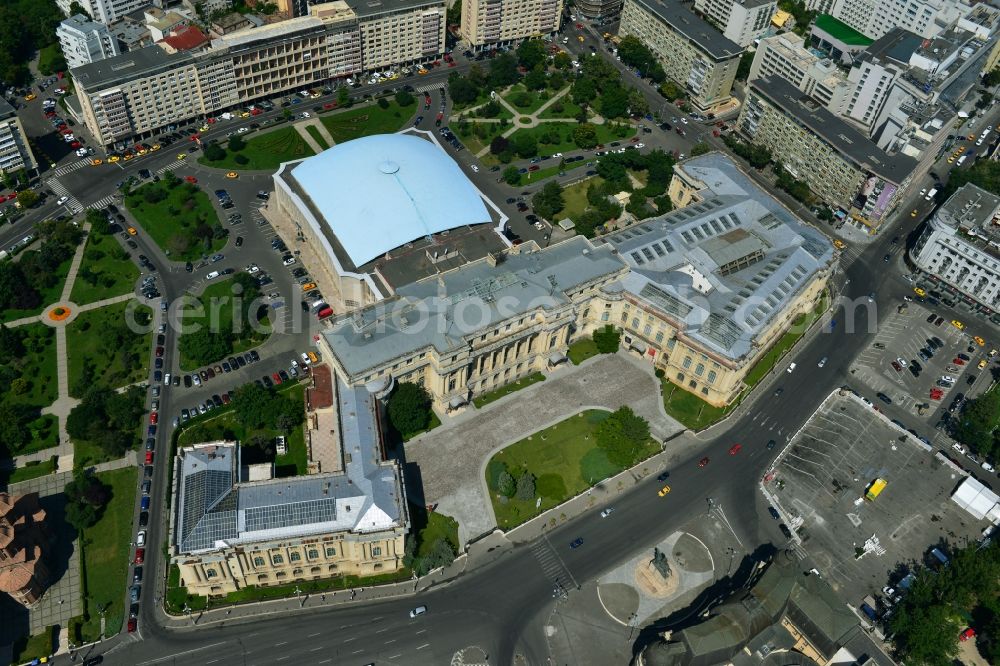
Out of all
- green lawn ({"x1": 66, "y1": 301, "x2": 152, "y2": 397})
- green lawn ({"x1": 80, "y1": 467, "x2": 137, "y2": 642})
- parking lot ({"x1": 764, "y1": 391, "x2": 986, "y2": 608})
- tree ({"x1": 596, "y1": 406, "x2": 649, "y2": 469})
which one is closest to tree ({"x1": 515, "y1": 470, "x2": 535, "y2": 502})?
tree ({"x1": 596, "y1": 406, "x2": 649, "y2": 469})

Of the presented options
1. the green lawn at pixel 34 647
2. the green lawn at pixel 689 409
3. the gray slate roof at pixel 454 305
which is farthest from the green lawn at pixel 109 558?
the green lawn at pixel 689 409

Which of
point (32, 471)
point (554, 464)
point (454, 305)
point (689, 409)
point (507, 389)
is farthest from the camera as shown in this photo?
point (507, 389)

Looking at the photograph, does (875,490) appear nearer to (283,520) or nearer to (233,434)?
(283,520)

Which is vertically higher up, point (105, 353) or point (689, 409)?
point (689, 409)

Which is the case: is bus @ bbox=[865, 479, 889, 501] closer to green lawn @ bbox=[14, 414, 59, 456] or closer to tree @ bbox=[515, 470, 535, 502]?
tree @ bbox=[515, 470, 535, 502]

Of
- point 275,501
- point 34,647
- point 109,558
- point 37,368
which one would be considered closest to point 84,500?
point 109,558

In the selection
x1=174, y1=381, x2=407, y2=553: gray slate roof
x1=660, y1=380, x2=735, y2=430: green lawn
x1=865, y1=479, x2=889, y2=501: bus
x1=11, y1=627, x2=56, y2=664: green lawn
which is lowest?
x1=11, y1=627, x2=56, y2=664: green lawn

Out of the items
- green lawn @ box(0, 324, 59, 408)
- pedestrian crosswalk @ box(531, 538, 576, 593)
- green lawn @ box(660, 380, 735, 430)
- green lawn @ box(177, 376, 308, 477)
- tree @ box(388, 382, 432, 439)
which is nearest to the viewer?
pedestrian crosswalk @ box(531, 538, 576, 593)
